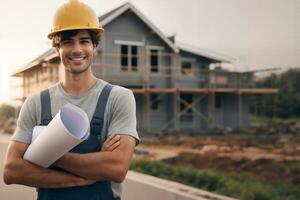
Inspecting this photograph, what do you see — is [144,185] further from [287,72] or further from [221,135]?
[287,72]

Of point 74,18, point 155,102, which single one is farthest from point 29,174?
point 155,102

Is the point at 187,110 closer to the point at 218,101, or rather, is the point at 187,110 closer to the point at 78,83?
the point at 218,101

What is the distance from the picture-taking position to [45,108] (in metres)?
2.10

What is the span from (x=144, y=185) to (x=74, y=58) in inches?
105

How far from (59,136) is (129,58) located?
2107 cm

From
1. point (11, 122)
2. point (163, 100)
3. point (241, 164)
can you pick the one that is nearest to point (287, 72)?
point (163, 100)

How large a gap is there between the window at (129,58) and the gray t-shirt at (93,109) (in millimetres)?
20185

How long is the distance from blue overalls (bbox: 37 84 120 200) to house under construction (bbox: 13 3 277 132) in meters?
18.5

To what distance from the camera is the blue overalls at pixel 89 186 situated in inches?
80.8

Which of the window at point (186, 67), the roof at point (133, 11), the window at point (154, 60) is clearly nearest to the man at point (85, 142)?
the roof at point (133, 11)

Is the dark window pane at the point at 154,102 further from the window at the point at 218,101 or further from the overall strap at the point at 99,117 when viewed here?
the overall strap at the point at 99,117

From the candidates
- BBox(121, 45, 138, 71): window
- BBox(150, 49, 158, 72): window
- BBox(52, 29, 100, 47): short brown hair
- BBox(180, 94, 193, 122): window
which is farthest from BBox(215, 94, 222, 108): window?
BBox(52, 29, 100, 47): short brown hair

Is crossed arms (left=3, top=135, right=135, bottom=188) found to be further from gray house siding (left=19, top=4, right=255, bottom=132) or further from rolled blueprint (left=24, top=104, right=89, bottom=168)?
gray house siding (left=19, top=4, right=255, bottom=132)

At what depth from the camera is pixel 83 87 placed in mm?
2145
